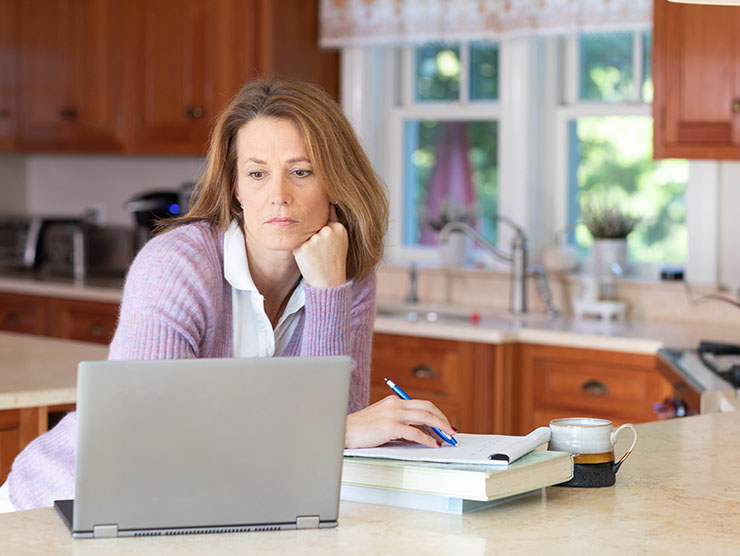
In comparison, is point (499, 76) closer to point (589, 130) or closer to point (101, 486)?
point (589, 130)

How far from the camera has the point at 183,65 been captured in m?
4.85

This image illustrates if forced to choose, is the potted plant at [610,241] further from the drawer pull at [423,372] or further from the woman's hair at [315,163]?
the woman's hair at [315,163]

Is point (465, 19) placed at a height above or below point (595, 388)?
above

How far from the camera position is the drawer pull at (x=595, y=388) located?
3409 millimetres

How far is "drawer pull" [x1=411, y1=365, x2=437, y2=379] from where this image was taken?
372 centimetres

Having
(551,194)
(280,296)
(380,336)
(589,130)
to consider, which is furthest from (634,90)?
(280,296)

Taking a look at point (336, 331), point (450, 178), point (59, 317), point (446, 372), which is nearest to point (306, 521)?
point (336, 331)

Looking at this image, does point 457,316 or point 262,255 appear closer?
point 262,255

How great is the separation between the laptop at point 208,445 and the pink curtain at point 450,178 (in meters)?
3.33

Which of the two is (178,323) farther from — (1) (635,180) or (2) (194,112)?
(2) (194,112)

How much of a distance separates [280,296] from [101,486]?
0.80 metres

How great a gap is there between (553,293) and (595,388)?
30.3 inches

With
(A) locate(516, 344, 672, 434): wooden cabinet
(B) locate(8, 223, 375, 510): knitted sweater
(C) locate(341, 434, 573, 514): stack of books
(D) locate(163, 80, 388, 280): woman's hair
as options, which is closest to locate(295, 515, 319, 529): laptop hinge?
(C) locate(341, 434, 573, 514): stack of books

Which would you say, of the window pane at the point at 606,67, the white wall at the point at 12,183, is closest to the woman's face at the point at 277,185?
the window pane at the point at 606,67
